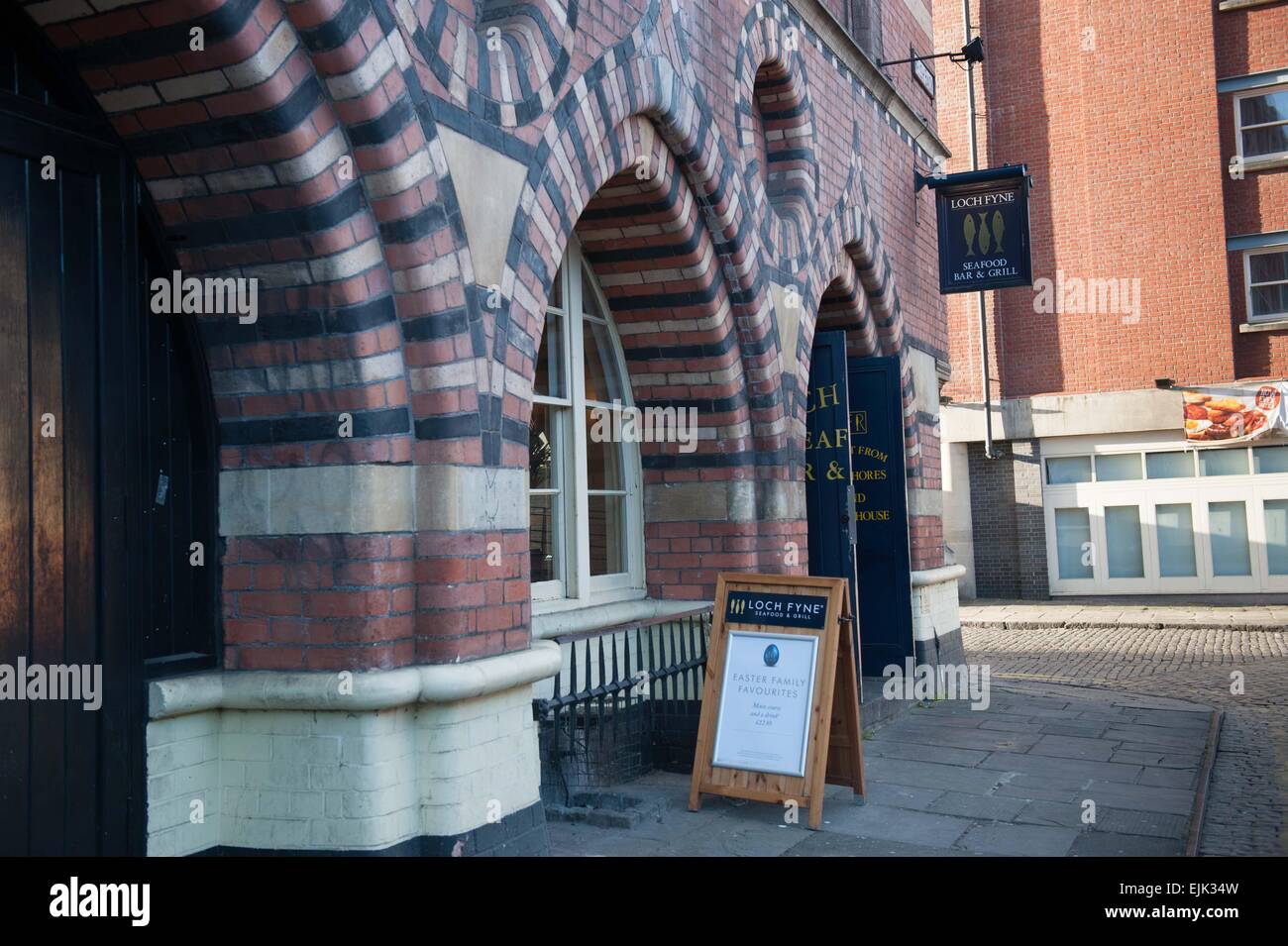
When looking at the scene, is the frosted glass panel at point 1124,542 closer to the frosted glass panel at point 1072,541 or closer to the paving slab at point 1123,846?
the frosted glass panel at point 1072,541

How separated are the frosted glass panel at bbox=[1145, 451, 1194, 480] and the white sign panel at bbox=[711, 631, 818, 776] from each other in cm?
1634

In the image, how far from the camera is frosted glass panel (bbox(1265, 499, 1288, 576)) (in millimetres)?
19203

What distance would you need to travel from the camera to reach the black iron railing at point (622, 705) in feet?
18.9

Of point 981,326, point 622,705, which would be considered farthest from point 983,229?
point 981,326

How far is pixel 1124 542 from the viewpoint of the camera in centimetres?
2041

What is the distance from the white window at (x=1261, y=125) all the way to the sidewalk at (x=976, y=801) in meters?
14.4

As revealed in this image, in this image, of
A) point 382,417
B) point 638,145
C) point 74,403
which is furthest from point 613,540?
point 74,403

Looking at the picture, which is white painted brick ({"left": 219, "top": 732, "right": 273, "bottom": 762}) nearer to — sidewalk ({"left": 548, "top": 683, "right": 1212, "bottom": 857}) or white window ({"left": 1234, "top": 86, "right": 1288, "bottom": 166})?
sidewalk ({"left": 548, "top": 683, "right": 1212, "bottom": 857})

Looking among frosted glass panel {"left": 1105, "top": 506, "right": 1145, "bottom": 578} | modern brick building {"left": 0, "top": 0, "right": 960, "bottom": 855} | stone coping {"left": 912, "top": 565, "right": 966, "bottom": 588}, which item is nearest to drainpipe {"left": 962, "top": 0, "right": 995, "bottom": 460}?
frosted glass panel {"left": 1105, "top": 506, "right": 1145, "bottom": 578}

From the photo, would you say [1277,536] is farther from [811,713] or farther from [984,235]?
[811,713]

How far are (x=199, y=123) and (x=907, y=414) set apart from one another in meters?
7.24

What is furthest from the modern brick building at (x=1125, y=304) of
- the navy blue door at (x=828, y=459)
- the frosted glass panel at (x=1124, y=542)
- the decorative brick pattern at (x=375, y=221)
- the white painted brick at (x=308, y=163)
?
the white painted brick at (x=308, y=163)

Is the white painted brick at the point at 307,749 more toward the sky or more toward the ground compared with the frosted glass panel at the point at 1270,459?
more toward the ground

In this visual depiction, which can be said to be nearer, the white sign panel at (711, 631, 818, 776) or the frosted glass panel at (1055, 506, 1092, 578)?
the white sign panel at (711, 631, 818, 776)
